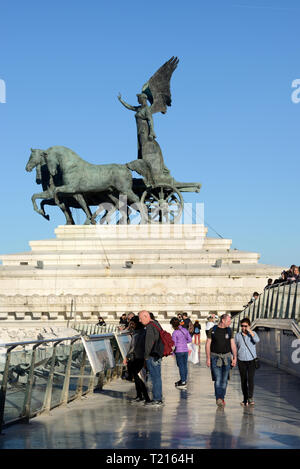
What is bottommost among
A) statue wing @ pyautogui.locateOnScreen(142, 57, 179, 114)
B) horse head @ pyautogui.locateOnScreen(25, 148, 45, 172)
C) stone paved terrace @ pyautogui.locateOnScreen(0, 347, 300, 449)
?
stone paved terrace @ pyautogui.locateOnScreen(0, 347, 300, 449)

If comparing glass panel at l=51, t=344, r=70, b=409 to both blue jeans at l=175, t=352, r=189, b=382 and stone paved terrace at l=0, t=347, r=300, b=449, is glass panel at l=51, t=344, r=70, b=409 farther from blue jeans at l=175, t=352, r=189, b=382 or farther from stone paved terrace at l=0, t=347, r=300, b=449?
blue jeans at l=175, t=352, r=189, b=382

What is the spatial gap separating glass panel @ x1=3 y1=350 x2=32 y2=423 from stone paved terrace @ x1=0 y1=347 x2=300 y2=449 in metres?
0.20

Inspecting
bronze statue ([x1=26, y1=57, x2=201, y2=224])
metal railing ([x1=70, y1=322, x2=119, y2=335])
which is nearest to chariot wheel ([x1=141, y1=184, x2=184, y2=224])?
bronze statue ([x1=26, y1=57, x2=201, y2=224])

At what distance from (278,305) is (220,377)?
7143 millimetres

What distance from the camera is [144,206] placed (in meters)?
46.4

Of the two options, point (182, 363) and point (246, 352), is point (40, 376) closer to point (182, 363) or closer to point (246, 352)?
point (246, 352)

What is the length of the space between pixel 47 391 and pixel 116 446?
329 centimetres

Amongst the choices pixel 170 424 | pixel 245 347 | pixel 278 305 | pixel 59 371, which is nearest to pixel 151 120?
pixel 278 305

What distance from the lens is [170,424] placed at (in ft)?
33.5

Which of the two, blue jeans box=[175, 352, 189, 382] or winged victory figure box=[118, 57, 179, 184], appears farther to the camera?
winged victory figure box=[118, 57, 179, 184]

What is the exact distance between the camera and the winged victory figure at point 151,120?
4691 centimetres

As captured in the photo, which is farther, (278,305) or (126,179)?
(126,179)

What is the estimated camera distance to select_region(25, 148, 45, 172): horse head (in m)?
45.0
